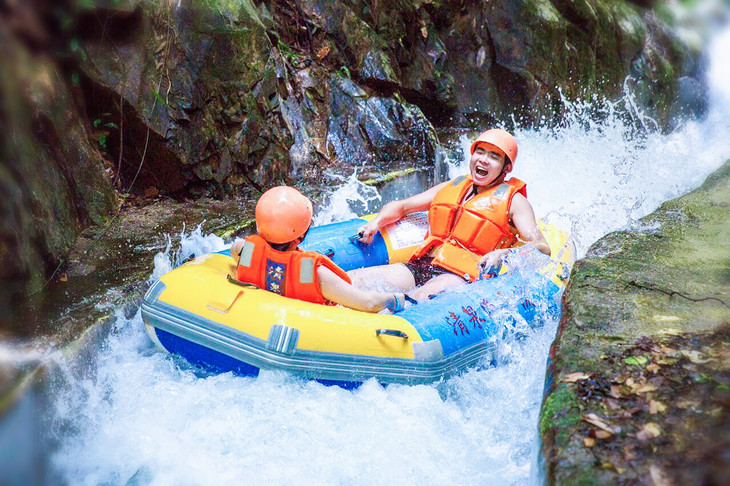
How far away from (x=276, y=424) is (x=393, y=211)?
202 centimetres

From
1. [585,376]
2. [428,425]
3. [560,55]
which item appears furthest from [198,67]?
[560,55]

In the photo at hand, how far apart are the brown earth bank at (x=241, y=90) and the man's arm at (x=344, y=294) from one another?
1473 mm

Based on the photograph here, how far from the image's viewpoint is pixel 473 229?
4.18 m

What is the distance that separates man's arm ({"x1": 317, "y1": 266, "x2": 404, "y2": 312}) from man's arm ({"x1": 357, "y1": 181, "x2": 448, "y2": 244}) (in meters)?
1.07

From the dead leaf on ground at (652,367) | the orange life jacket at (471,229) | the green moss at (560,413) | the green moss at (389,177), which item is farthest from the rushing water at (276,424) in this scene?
the green moss at (389,177)

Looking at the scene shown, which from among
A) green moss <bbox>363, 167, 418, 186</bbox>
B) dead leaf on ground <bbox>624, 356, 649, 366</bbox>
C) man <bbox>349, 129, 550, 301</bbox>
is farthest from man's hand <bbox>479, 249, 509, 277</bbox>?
green moss <bbox>363, 167, 418, 186</bbox>

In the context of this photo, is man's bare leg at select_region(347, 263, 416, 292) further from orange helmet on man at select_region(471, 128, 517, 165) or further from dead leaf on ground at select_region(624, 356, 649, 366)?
dead leaf on ground at select_region(624, 356, 649, 366)

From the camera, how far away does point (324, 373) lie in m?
3.20

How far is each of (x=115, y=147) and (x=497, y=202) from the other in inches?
128

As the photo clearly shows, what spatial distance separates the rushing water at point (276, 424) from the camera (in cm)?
278

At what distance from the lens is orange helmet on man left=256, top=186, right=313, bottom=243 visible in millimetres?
3092

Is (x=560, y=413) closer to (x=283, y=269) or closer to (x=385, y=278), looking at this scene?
(x=283, y=269)

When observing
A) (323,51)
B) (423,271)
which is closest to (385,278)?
(423,271)

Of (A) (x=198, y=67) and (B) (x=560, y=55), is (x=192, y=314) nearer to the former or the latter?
(A) (x=198, y=67)
